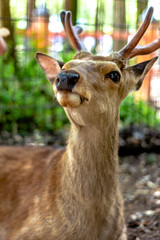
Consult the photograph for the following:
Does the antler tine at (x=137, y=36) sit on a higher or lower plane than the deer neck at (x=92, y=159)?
higher

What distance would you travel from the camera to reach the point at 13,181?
3.69 m

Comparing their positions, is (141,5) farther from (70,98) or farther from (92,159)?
(70,98)

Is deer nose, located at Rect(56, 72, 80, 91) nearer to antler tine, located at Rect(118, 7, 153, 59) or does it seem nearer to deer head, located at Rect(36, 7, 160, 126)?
deer head, located at Rect(36, 7, 160, 126)

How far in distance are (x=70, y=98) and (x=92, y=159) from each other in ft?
2.41

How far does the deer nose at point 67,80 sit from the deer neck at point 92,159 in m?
0.60

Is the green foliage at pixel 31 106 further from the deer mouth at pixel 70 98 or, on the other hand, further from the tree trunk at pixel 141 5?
the deer mouth at pixel 70 98

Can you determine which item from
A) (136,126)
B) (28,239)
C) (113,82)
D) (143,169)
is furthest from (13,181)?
(136,126)

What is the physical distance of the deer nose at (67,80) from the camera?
2373 millimetres

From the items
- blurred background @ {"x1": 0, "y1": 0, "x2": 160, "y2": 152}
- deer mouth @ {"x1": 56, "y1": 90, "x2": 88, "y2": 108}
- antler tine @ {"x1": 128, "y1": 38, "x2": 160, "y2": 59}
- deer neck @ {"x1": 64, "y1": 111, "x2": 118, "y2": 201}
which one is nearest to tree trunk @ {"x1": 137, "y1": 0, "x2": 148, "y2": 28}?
blurred background @ {"x1": 0, "y1": 0, "x2": 160, "y2": 152}

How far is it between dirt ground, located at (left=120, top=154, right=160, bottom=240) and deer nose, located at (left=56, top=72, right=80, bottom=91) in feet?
6.91

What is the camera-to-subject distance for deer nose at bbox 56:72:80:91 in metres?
2.37

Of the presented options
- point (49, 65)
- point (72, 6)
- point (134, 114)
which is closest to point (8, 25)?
point (72, 6)

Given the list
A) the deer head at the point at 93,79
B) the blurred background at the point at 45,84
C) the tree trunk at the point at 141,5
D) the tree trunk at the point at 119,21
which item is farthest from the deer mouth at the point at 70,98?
the tree trunk at the point at 119,21

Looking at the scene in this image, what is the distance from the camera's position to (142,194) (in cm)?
501
